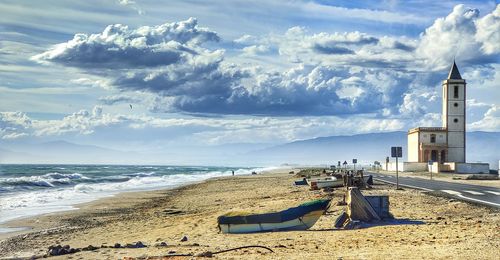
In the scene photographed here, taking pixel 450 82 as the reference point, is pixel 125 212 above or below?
below

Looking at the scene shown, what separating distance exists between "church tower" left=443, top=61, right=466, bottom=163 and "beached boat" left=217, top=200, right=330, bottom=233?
71.2 meters

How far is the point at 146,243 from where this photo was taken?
17.1 meters

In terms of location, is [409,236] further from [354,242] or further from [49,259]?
[49,259]

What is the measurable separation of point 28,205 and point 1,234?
13559 mm

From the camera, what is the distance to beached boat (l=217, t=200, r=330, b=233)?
17.8 metres

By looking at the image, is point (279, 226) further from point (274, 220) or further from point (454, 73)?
point (454, 73)

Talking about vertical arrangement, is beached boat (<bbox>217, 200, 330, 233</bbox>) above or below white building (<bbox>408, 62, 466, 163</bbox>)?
below

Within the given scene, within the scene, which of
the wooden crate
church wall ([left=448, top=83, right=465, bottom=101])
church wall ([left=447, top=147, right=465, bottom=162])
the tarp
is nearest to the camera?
the tarp

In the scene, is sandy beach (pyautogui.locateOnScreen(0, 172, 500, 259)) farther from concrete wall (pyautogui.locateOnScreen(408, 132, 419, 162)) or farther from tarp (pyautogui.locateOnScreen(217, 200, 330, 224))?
concrete wall (pyautogui.locateOnScreen(408, 132, 419, 162))

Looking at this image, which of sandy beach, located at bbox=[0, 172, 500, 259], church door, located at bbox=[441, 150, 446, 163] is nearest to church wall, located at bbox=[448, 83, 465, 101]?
church door, located at bbox=[441, 150, 446, 163]

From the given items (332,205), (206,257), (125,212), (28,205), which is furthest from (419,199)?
(28,205)

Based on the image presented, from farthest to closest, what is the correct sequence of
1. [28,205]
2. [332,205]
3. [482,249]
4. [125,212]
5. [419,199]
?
[28,205] → [125,212] → [419,199] → [332,205] → [482,249]

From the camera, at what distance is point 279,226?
59.0 ft

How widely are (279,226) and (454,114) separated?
243ft
